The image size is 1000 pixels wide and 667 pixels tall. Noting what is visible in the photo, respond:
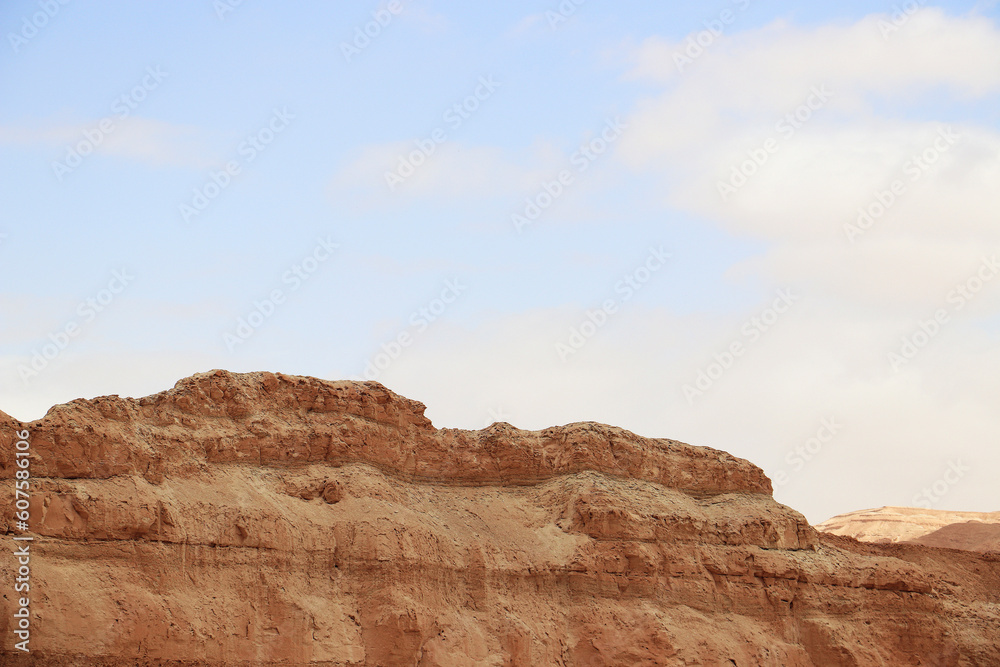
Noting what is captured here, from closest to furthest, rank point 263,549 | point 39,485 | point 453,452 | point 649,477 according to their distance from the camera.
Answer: point 39,485 < point 263,549 < point 453,452 < point 649,477

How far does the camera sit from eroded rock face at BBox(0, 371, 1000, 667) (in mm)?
22188

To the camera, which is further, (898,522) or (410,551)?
(898,522)

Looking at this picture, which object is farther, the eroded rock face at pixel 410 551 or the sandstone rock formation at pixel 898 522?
the sandstone rock formation at pixel 898 522

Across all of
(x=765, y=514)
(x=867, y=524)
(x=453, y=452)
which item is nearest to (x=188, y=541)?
(x=453, y=452)

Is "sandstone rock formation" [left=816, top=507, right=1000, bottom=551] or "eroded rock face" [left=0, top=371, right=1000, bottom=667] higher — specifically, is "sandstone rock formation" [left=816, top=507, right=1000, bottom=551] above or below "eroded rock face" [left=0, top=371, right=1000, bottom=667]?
above

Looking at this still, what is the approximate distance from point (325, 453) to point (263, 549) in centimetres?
332

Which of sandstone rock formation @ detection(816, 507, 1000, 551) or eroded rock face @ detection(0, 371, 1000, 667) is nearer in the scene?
eroded rock face @ detection(0, 371, 1000, 667)

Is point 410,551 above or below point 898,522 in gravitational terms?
below

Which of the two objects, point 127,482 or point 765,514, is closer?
point 127,482

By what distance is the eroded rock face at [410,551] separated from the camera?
22188 millimetres

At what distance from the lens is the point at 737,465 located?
106 feet

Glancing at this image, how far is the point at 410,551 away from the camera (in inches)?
1001

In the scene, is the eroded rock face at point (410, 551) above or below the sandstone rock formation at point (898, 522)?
below

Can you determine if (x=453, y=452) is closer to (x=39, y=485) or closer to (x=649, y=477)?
(x=649, y=477)
